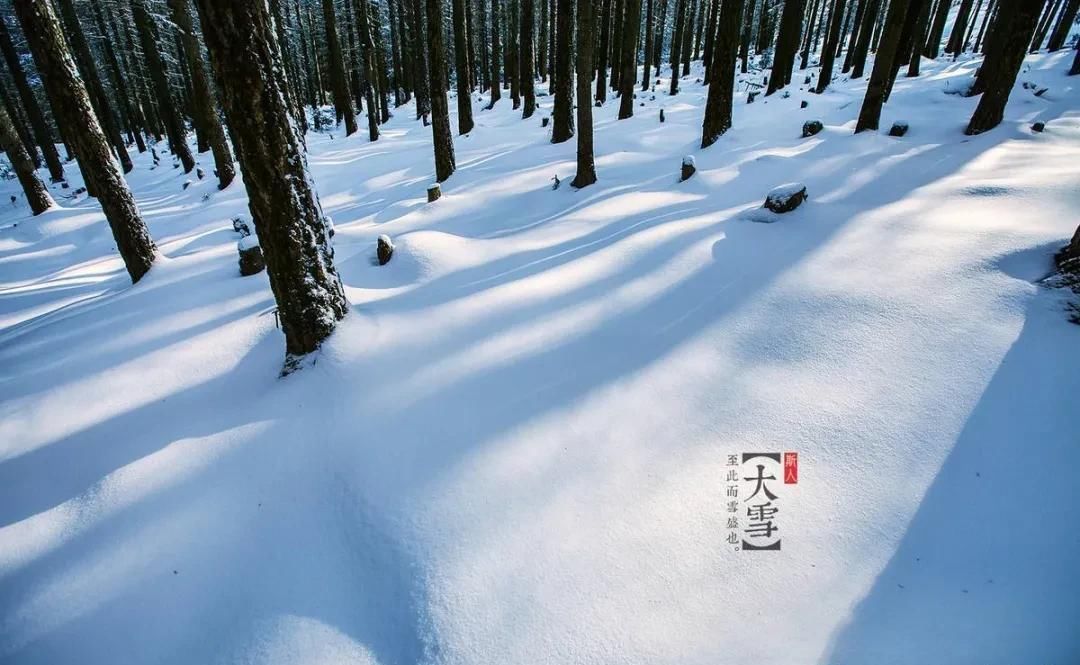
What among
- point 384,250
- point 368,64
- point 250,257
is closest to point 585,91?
point 384,250

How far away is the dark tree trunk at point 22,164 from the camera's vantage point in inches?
456

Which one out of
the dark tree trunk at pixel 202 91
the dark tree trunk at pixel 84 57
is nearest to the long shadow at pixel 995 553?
the dark tree trunk at pixel 202 91

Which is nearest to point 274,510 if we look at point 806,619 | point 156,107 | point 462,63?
point 806,619

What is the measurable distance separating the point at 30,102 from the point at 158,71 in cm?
603

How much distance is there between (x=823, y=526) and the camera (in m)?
2.67

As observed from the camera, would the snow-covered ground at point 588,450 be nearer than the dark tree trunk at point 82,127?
Yes

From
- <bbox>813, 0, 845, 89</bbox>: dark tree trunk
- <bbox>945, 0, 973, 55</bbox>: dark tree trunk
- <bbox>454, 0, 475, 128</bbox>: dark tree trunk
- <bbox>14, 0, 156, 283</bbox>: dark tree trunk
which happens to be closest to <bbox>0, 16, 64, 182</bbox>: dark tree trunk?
<bbox>454, 0, 475, 128</bbox>: dark tree trunk

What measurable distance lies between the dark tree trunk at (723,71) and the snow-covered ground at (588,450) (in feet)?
13.7

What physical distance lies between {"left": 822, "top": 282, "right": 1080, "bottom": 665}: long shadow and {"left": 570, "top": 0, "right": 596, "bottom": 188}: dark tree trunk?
648cm

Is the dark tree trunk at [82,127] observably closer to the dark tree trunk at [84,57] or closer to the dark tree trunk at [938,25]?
the dark tree trunk at [84,57]

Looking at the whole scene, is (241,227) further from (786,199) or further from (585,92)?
(786,199)

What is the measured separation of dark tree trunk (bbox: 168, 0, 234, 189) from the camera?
1141 cm

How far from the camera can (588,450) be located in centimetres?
329

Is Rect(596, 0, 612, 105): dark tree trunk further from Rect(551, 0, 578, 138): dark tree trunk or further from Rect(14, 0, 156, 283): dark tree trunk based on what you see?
Rect(14, 0, 156, 283): dark tree trunk
